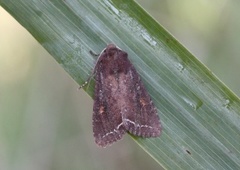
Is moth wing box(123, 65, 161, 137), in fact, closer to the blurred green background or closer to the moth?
the moth

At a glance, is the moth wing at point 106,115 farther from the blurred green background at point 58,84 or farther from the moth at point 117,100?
the blurred green background at point 58,84

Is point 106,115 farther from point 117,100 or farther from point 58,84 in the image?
point 58,84

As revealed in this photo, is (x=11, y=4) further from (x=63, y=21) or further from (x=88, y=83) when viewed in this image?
(x=88, y=83)

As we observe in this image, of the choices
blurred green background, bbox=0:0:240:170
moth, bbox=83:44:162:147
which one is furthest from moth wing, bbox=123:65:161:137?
blurred green background, bbox=0:0:240:170

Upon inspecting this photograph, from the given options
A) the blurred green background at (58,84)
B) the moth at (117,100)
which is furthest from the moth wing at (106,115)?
the blurred green background at (58,84)

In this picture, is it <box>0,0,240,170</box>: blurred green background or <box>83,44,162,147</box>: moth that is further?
<box>0,0,240,170</box>: blurred green background

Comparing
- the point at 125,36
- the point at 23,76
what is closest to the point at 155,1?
the point at 125,36
